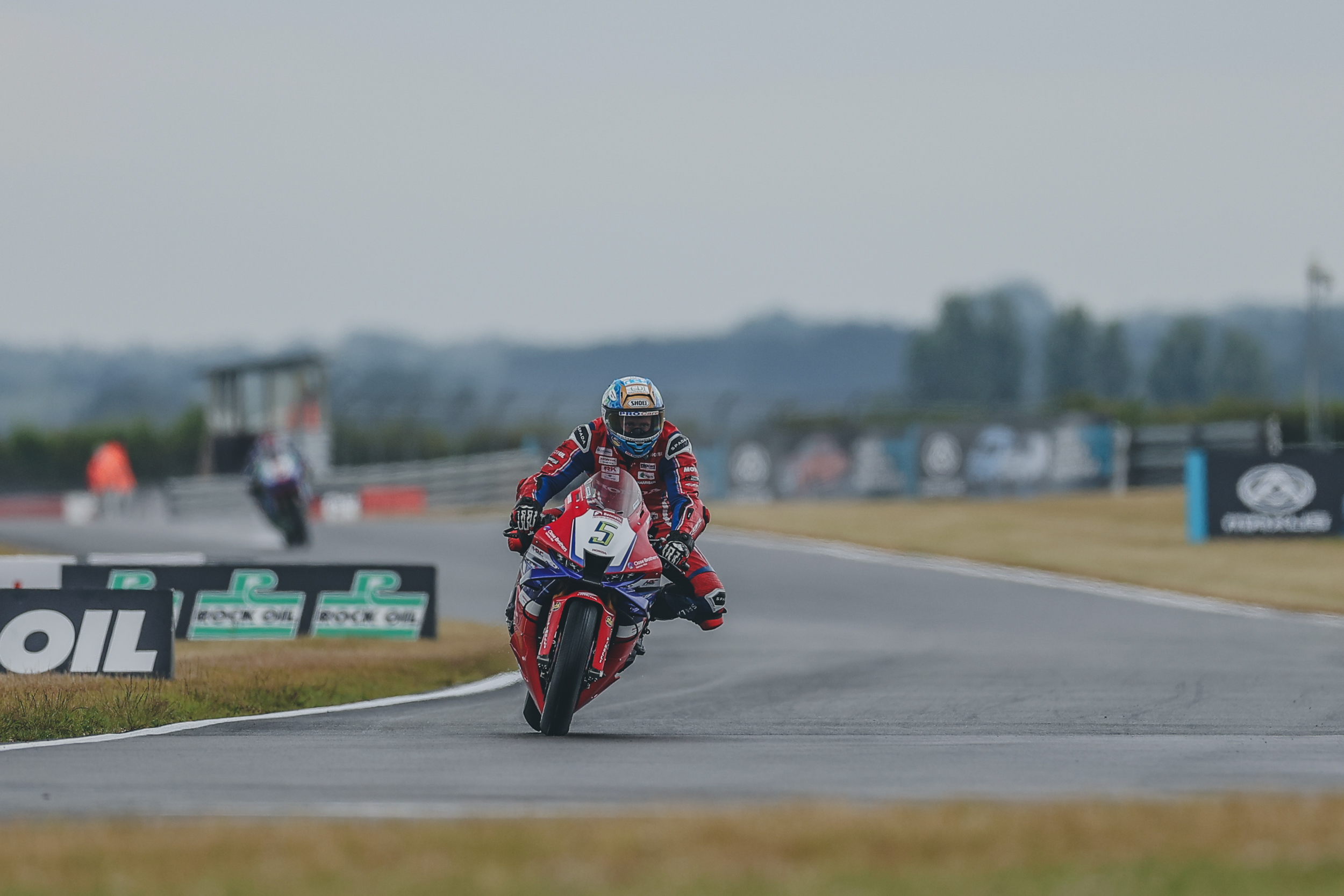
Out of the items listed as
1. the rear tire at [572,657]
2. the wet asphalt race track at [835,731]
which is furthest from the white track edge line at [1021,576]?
the rear tire at [572,657]

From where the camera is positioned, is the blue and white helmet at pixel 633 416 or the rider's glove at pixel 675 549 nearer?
the rider's glove at pixel 675 549

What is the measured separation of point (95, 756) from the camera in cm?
905

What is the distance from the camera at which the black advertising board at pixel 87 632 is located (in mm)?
12633

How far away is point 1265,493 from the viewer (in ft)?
96.4

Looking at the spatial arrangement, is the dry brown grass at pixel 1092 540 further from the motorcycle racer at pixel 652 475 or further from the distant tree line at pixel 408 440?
the motorcycle racer at pixel 652 475

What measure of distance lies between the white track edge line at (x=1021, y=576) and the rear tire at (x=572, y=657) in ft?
41.1

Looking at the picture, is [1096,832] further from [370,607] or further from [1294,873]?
[370,607]

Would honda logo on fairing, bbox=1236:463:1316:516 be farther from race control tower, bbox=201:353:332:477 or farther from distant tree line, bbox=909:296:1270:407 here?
distant tree line, bbox=909:296:1270:407

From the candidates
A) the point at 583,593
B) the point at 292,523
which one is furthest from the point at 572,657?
the point at 292,523

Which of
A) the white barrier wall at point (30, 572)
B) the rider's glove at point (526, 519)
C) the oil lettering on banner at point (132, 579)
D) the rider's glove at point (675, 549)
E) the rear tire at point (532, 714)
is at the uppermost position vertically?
the rider's glove at point (526, 519)

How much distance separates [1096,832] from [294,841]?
2400mm

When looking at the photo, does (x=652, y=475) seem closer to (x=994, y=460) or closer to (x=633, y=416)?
(x=633, y=416)

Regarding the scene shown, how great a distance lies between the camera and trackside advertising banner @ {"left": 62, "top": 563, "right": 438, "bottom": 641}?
1694 centimetres

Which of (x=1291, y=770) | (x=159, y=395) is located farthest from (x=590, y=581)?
(x=159, y=395)
